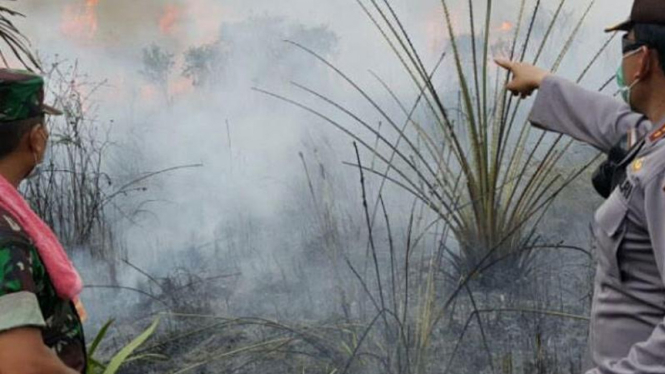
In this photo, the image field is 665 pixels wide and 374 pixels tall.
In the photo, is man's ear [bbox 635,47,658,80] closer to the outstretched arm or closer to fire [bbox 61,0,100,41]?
the outstretched arm

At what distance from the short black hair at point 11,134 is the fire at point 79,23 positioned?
18.6 feet

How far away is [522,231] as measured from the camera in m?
3.59

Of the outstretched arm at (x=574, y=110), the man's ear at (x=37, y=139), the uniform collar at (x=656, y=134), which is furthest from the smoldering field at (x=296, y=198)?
the man's ear at (x=37, y=139)

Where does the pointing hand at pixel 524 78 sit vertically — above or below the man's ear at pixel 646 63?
above

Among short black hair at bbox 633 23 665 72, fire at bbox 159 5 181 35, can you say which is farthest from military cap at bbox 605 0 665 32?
fire at bbox 159 5 181 35

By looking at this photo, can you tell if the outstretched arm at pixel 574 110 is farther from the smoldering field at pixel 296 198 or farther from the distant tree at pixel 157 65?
the distant tree at pixel 157 65

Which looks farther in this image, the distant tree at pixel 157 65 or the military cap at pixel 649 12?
the distant tree at pixel 157 65

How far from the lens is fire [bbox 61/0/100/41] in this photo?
693 centimetres

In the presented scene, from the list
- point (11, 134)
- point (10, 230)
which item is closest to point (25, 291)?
point (10, 230)

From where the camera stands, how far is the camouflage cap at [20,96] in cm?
156

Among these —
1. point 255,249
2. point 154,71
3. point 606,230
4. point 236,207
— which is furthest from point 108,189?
point 606,230

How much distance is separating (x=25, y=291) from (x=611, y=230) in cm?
111

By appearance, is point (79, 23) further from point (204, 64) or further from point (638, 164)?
point (638, 164)

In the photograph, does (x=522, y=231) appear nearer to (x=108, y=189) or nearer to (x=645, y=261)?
(x=645, y=261)
